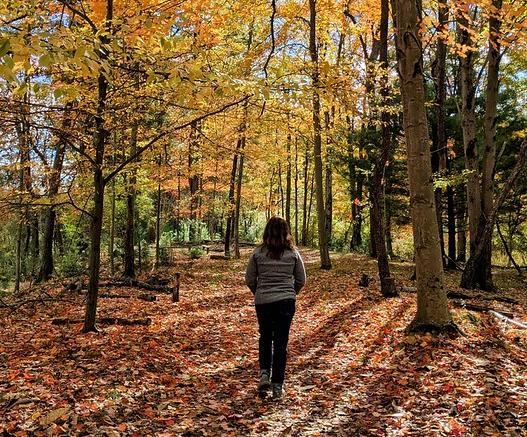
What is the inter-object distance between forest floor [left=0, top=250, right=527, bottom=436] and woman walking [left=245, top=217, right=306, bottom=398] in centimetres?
35

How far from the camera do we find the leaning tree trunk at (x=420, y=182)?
6.67 metres

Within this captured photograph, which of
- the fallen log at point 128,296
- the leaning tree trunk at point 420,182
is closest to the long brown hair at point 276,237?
the leaning tree trunk at point 420,182

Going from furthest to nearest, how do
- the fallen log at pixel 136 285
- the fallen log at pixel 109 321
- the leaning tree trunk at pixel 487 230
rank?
the fallen log at pixel 136 285 < the leaning tree trunk at pixel 487 230 < the fallen log at pixel 109 321

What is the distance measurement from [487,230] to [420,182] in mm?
4641

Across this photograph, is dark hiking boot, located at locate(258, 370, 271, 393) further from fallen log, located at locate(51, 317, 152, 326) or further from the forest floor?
fallen log, located at locate(51, 317, 152, 326)

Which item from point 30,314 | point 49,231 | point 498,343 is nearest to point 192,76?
point 498,343

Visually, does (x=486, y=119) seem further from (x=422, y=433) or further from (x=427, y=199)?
(x=422, y=433)

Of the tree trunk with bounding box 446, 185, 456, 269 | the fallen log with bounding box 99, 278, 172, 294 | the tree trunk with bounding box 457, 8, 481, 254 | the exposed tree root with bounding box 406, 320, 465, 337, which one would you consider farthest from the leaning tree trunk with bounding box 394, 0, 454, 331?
the tree trunk with bounding box 446, 185, 456, 269

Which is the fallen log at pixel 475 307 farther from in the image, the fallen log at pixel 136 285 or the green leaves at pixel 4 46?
the green leaves at pixel 4 46

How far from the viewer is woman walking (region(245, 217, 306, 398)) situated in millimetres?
5047

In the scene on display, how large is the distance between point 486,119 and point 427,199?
6959 millimetres

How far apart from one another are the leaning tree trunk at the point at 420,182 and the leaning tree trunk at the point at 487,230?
13.4 ft

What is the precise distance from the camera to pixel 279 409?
4781 mm

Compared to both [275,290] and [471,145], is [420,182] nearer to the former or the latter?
[275,290]
